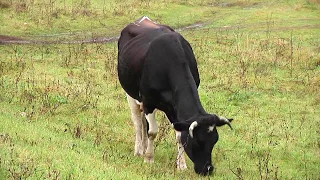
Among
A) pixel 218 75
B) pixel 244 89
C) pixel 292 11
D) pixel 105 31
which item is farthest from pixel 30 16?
pixel 292 11

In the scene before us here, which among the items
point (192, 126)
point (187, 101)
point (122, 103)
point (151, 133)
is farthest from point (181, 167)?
point (122, 103)

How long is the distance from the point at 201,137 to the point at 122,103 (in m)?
5.27

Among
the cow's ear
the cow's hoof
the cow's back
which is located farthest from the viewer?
the cow's back

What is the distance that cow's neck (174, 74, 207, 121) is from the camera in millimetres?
7609

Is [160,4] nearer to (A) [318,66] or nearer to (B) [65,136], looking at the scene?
(A) [318,66]

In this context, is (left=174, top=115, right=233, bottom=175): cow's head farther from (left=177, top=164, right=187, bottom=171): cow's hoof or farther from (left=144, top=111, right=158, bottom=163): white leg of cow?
(left=144, top=111, right=158, bottom=163): white leg of cow

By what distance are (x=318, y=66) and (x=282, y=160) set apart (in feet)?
27.6

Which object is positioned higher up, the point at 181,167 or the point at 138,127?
the point at 181,167

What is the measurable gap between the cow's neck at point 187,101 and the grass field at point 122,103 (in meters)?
0.98

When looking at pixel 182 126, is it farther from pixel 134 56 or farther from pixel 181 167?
pixel 134 56

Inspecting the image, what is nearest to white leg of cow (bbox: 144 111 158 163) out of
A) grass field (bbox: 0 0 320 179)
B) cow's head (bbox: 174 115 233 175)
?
grass field (bbox: 0 0 320 179)

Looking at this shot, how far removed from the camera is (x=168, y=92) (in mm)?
8109

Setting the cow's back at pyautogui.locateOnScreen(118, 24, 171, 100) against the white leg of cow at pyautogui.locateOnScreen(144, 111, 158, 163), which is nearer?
the white leg of cow at pyautogui.locateOnScreen(144, 111, 158, 163)

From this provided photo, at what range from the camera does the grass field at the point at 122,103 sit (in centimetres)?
762
